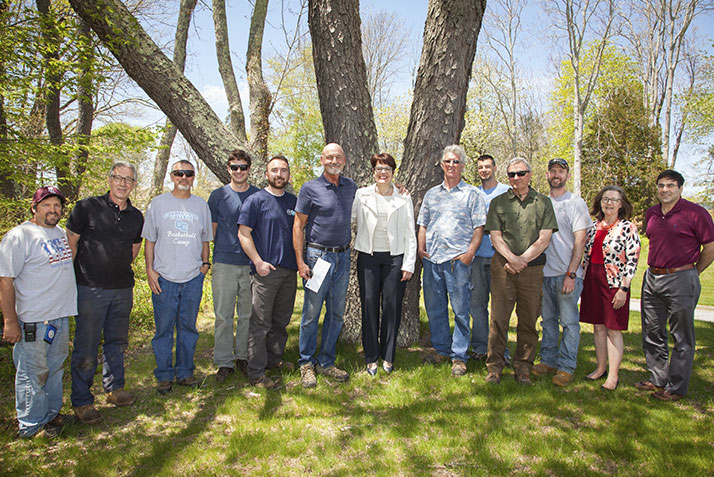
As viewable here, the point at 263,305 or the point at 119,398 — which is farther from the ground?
the point at 263,305

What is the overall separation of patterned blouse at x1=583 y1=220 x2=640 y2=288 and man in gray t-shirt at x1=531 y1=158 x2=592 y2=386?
9.5 inches

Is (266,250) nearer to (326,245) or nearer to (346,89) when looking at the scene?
(326,245)

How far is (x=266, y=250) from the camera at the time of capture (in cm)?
409

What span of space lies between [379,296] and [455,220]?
114 centimetres

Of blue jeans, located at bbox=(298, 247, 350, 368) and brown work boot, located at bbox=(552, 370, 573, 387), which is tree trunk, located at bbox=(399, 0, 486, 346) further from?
brown work boot, located at bbox=(552, 370, 573, 387)

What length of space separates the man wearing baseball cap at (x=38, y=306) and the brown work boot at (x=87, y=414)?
0.15 metres

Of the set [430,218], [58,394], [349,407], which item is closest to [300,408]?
[349,407]

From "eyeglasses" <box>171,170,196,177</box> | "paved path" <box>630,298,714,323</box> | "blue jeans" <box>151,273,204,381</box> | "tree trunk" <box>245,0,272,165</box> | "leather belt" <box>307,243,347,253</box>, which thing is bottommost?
"paved path" <box>630,298,714,323</box>

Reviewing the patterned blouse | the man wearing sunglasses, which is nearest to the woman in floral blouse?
the patterned blouse

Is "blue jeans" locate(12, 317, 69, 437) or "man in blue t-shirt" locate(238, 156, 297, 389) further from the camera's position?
"man in blue t-shirt" locate(238, 156, 297, 389)

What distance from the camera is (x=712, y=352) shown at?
552 centimetres

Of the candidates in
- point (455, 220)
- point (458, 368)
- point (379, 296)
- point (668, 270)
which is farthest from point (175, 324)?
point (668, 270)

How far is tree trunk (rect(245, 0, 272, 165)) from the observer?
10.7 metres

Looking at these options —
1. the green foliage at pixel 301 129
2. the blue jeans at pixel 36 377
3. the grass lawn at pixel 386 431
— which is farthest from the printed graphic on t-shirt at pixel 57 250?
the green foliage at pixel 301 129
